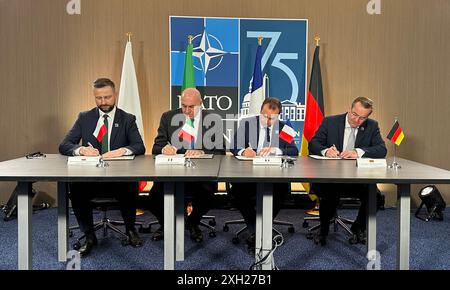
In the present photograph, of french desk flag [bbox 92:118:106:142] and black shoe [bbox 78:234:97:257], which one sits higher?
french desk flag [bbox 92:118:106:142]

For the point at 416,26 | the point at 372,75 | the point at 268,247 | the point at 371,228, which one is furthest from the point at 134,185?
the point at 416,26

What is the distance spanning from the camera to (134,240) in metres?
3.64

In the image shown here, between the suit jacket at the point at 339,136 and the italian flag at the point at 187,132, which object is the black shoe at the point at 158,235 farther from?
the suit jacket at the point at 339,136

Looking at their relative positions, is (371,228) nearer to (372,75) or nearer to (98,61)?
(372,75)

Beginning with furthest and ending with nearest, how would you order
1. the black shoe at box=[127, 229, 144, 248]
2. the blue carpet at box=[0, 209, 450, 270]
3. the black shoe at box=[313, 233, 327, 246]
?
the black shoe at box=[313, 233, 327, 246] → the black shoe at box=[127, 229, 144, 248] → the blue carpet at box=[0, 209, 450, 270]

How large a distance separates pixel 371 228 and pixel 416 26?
320cm

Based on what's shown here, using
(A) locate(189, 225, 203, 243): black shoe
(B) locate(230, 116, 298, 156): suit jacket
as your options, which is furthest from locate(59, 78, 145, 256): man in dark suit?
(B) locate(230, 116, 298, 156): suit jacket

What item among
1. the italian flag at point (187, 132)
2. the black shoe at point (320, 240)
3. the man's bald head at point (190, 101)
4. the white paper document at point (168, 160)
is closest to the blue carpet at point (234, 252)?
the black shoe at point (320, 240)

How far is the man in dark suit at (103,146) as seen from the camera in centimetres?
340

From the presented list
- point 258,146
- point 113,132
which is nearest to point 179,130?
point 113,132

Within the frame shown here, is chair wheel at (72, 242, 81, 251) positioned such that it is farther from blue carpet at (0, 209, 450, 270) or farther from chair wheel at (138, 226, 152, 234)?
chair wheel at (138, 226, 152, 234)

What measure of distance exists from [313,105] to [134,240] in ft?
8.81

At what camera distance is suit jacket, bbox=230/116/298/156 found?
3.74 metres

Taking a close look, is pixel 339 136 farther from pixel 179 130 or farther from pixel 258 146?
pixel 179 130
